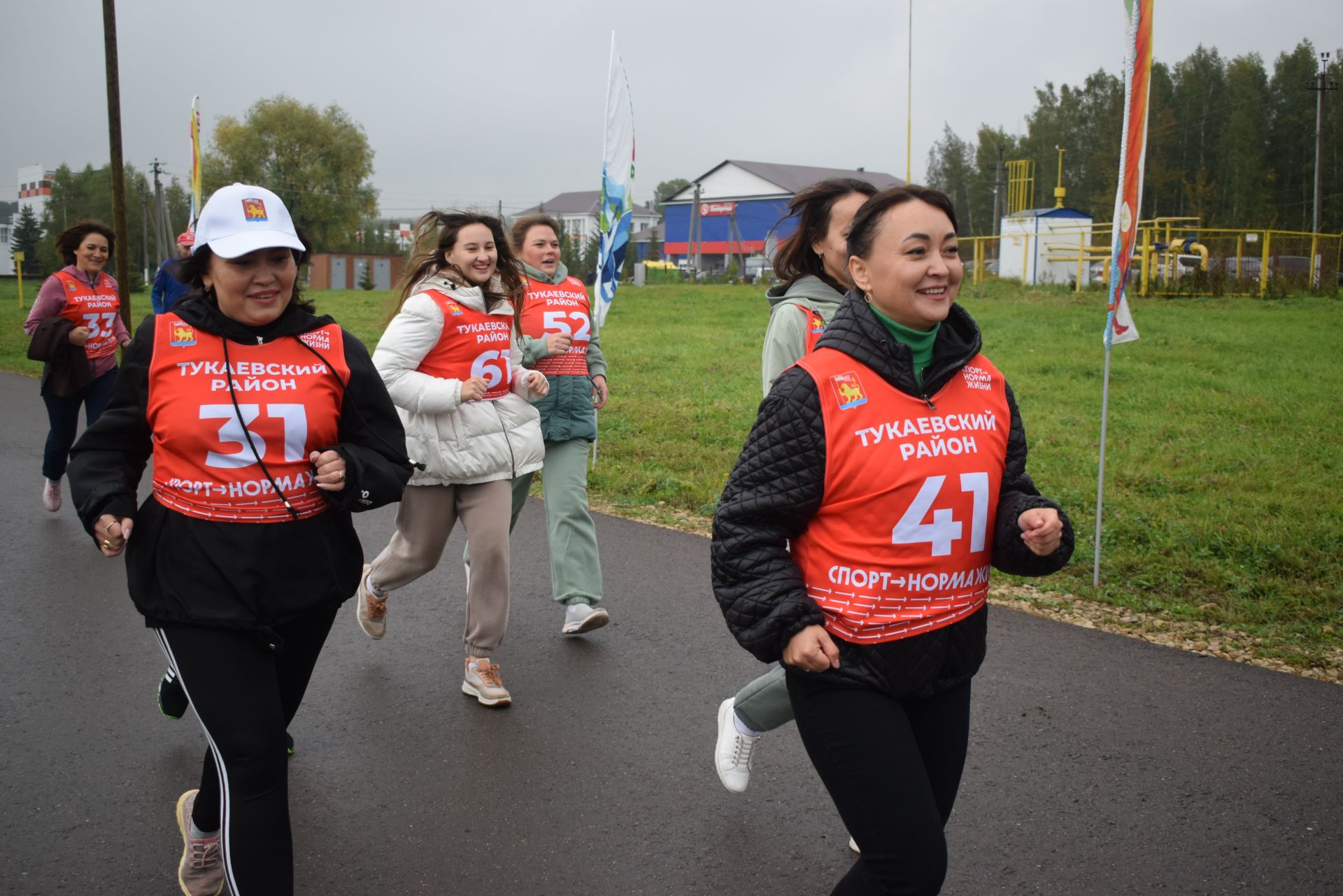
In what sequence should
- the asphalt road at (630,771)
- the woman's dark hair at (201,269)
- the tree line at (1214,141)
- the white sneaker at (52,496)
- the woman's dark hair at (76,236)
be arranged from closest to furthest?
the woman's dark hair at (201,269), the asphalt road at (630,771), the white sneaker at (52,496), the woman's dark hair at (76,236), the tree line at (1214,141)

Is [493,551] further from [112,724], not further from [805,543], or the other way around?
[805,543]

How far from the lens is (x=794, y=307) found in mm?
3672

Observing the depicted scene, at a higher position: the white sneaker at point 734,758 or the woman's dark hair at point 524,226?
the woman's dark hair at point 524,226

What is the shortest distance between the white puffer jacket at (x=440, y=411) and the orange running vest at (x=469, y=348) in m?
0.03

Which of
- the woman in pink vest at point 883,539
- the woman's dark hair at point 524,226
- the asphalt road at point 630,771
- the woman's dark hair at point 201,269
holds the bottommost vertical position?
the asphalt road at point 630,771

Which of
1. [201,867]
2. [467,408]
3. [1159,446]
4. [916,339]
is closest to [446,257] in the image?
[467,408]

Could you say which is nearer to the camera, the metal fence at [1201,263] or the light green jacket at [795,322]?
the light green jacket at [795,322]

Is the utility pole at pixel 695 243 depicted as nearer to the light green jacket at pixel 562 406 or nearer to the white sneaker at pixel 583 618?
the light green jacket at pixel 562 406

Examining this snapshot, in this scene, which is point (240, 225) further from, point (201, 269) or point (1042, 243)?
point (1042, 243)

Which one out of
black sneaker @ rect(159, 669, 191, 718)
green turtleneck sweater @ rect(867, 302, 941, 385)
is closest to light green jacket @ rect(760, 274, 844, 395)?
green turtleneck sweater @ rect(867, 302, 941, 385)

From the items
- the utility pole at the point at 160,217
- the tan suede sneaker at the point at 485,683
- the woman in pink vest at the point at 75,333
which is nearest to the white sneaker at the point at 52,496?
the woman in pink vest at the point at 75,333

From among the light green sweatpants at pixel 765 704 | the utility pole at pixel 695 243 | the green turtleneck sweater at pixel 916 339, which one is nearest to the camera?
the green turtleneck sweater at pixel 916 339

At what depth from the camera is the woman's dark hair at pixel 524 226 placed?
18.5 ft

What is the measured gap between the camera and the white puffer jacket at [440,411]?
4508 millimetres
